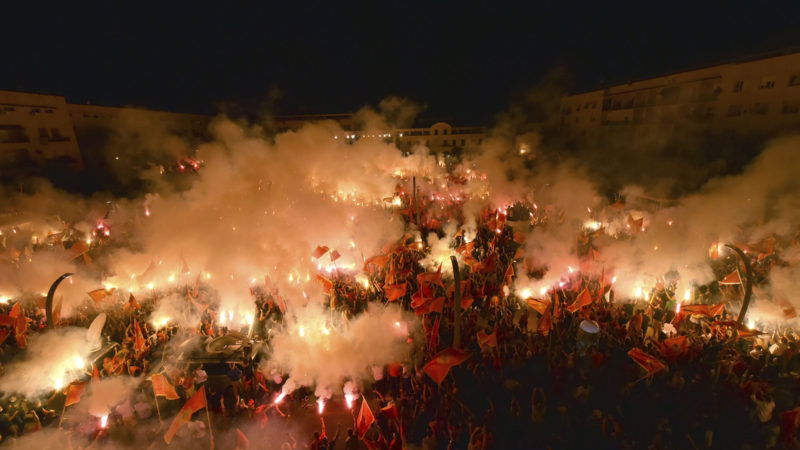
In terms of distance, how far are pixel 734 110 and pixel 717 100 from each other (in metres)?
0.96

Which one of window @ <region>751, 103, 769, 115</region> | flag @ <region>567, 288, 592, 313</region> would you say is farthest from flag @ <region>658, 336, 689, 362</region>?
window @ <region>751, 103, 769, 115</region>

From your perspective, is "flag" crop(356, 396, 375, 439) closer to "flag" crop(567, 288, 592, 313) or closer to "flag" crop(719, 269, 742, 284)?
"flag" crop(567, 288, 592, 313)

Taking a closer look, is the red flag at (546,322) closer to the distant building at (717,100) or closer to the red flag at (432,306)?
the red flag at (432,306)

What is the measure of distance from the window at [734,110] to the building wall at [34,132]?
107 feet

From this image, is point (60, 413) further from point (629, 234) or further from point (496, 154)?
point (496, 154)

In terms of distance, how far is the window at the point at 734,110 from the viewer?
16.8 meters

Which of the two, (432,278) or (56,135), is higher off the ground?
(56,135)

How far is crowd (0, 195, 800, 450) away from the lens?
16.9 ft

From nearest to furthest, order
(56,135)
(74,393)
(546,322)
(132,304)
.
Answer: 1. (74,393)
2. (546,322)
3. (132,304)
4. (56,135)

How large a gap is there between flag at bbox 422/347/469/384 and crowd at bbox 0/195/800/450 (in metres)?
0.06

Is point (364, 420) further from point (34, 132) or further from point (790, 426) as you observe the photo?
point (34, 132)

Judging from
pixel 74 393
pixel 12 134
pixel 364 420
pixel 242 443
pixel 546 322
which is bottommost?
pixel 242 443

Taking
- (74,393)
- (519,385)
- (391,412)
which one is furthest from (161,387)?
(519,385)

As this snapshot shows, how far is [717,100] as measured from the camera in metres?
17.7
